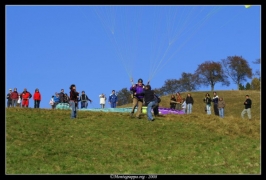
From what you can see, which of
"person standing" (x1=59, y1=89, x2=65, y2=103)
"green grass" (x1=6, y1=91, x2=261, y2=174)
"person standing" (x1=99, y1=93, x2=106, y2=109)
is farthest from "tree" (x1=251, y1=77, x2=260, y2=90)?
"green grass" (x1=6, y1=91, x2=261, y2=174)

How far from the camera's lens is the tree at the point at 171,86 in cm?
11831

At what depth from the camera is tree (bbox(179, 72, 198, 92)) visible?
112 metres

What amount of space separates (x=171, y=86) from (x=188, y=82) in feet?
21.0

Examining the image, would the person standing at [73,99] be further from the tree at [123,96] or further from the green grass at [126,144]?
the tree at [123,96]

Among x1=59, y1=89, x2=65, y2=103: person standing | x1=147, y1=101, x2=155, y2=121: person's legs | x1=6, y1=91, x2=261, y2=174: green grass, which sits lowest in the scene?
x1=6, y1=91, x2=261, y2=174: green grass

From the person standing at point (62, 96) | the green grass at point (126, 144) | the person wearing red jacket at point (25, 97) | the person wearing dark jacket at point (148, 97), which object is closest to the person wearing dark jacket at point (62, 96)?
the person standing at point (62, 96)

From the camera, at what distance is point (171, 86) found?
11956 cm

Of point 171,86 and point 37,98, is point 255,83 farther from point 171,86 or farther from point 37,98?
point 37,98

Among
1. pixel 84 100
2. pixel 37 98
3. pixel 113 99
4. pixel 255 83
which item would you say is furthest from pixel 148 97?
pixel 255 83

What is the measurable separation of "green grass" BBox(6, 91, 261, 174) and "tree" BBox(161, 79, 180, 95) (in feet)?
297

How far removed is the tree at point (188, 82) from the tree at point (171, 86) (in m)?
1.49

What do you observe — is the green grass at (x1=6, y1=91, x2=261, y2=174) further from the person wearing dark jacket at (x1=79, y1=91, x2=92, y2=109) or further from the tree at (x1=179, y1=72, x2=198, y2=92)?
the tree at (x1=179, y1=72, x2=198, y2=92)

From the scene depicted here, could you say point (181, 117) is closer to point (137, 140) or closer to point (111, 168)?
point (137, 140)
